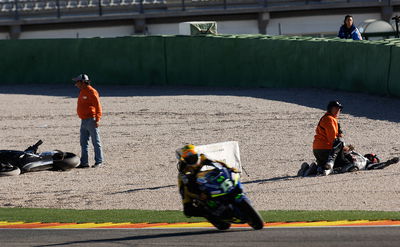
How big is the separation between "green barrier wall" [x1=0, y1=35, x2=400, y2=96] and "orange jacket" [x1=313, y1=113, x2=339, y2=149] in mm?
8641

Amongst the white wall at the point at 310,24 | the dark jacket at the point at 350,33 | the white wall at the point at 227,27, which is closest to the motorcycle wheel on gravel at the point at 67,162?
the dark jacket at the point at 350,33

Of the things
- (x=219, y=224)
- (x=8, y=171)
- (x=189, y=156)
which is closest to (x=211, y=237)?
(x=219, y=224)

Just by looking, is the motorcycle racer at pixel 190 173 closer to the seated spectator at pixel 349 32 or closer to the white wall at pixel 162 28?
the seated spectator at pixel 349 32

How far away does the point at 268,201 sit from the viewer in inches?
550

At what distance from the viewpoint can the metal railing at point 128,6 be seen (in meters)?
44.4

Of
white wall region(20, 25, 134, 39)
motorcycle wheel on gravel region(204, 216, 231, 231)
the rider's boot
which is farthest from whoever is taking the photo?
white wall region(20, 25, 134, 39)

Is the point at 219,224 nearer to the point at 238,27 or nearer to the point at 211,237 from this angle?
the point at 211,237

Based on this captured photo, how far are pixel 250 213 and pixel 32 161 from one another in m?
7.85

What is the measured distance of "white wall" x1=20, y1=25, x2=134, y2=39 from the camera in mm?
44625

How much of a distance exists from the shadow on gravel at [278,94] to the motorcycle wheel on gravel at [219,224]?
11.3 m

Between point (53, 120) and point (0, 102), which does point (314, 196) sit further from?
point (0, 102)

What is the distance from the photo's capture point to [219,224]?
442 inches

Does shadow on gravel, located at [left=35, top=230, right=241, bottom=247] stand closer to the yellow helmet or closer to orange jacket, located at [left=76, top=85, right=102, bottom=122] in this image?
the yellow helmet

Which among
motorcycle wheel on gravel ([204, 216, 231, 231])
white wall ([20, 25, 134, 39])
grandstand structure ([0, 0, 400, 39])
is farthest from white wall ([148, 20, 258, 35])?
Answer: motorcycle wheel on gravel ([204, 216, 231, 231])
